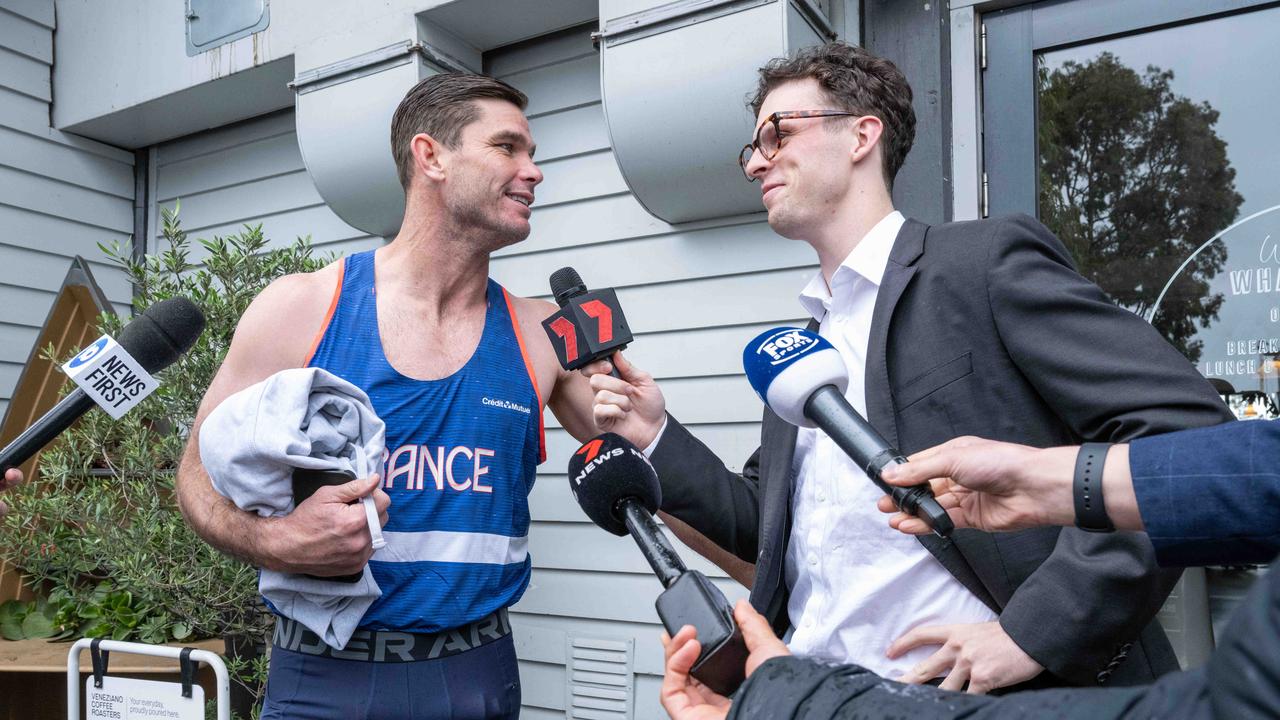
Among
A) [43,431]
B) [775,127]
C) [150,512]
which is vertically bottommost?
[150,512]

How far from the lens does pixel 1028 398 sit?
4.99 ft

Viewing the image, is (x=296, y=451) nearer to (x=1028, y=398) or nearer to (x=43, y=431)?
(x=43, y=431)

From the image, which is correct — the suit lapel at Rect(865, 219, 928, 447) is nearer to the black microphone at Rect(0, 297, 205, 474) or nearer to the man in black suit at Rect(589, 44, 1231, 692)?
the man in black suit at Rect(589, 44, 1231, 692)

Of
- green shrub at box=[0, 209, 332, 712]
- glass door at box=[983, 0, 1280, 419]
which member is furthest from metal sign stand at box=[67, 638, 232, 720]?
glass door at box=[983, 0, 1280, 419]

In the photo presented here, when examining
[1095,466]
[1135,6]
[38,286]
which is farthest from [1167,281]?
[38,286]

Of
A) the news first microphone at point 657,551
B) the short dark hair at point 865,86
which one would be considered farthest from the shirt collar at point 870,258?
the news first microphone at point 657,551

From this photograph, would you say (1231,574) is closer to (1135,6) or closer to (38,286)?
(1135,6)

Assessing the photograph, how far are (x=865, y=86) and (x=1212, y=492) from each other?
126 centimetres

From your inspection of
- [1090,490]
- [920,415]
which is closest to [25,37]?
[920,415]

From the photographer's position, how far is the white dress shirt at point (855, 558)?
153 centimetres

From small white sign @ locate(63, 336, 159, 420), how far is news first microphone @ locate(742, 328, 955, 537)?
52.3 inches

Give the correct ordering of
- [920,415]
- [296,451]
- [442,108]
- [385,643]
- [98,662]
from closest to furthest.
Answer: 1. [920,415]
2. [296,451]
3. [385,643]
4. [442,108]
5. [98,662]

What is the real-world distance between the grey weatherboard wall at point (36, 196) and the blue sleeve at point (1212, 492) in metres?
5.11

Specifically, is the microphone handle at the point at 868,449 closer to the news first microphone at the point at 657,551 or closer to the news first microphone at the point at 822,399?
the news first microphone at the point at 822,399
